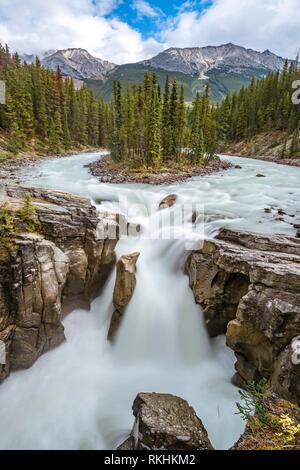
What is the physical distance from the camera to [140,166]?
113 ft

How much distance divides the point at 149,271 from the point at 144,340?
2.83 metres

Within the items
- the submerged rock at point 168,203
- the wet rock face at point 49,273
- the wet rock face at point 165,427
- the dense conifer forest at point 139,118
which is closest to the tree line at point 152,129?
the dense conifer forest at point 139,118

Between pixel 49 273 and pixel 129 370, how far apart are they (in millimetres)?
4114

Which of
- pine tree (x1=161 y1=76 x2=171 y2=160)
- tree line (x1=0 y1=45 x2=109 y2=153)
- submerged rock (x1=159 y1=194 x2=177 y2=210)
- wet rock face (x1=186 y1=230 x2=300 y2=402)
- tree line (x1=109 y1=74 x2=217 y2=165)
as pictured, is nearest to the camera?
wet rock face (x1=186 y1=230 x2=300 y2=402)

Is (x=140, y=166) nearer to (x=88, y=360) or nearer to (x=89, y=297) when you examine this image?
(x=89, y=297)

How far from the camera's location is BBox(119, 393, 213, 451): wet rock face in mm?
5242

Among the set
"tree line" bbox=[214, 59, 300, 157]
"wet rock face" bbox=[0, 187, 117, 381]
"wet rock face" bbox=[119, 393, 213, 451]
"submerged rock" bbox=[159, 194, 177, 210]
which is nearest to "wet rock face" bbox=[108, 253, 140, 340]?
"wet rock face" bbox=[0, 187, 117, 381]

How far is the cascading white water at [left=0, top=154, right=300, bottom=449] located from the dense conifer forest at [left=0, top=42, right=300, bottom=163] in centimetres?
2600

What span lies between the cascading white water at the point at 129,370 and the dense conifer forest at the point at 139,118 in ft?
85.3

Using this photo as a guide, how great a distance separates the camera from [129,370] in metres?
8.84

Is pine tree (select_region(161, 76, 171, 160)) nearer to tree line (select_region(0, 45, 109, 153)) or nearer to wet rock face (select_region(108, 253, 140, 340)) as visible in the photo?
tree line (select_region(0, 45, 109, 153))

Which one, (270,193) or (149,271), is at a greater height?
(270,193)
